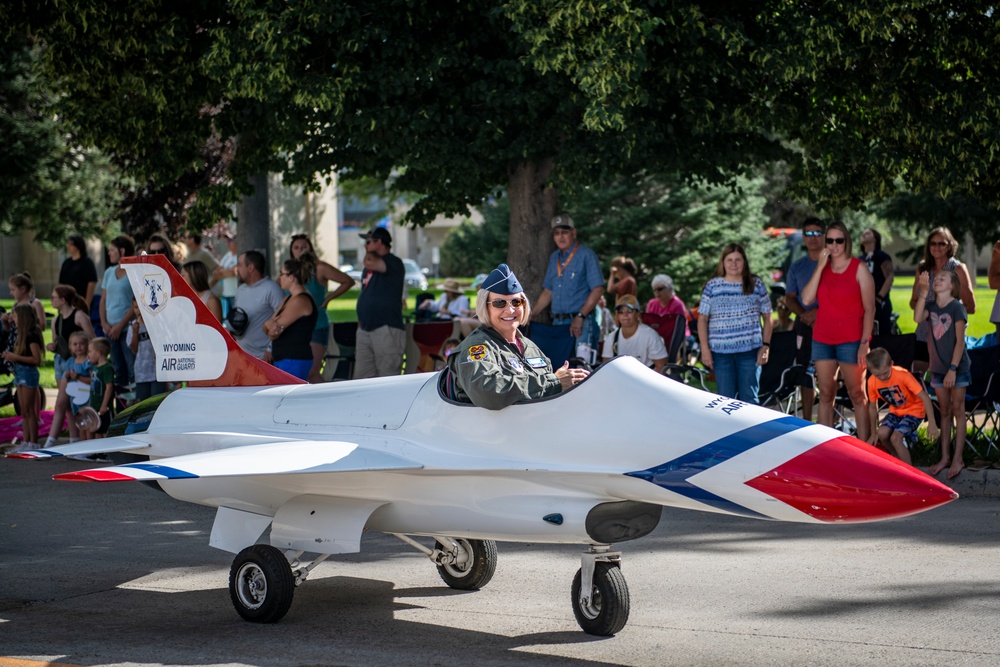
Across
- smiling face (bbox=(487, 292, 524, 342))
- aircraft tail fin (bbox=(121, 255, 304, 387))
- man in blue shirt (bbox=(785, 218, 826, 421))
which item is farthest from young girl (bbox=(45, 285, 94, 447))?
smiling face (bbox=(487, 292, 524, 342))

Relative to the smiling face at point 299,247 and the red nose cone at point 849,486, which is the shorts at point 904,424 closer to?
the red nose cone at point 849,486

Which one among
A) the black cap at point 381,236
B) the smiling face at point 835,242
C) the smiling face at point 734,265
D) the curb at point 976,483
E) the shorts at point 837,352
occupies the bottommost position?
the curb at point 976,483

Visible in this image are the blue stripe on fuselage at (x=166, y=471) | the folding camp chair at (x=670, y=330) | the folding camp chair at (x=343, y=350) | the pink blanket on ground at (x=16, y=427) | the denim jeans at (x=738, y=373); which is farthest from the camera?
the folding camp chair at (x=343, y=350)

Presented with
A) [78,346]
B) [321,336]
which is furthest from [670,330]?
[78,346]

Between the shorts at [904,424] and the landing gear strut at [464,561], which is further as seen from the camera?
the shorts at [904,424]

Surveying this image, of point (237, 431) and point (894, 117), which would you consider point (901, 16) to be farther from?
point (237, 431)

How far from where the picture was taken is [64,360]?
13000mm

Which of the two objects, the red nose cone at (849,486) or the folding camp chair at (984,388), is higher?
the folding camp chair at (984,388)

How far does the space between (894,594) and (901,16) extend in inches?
241

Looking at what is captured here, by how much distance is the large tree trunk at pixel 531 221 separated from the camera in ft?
43.3

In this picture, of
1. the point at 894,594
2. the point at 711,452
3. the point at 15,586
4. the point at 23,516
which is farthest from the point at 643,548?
the point at 23,516

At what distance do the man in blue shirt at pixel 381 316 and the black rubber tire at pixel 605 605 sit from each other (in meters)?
6.98

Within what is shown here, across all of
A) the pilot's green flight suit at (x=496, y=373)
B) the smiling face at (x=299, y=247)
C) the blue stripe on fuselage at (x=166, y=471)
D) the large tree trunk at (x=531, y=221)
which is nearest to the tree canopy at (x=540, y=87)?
the large tree trunk at (x=531, y=221)

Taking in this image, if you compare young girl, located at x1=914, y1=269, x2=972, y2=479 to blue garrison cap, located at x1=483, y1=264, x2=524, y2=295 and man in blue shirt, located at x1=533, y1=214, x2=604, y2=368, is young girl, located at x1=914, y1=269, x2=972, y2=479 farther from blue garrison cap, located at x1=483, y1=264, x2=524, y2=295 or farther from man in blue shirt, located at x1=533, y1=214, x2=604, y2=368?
blue garrison cap, located at x1=483, y1=264, x2=524, y2=295
